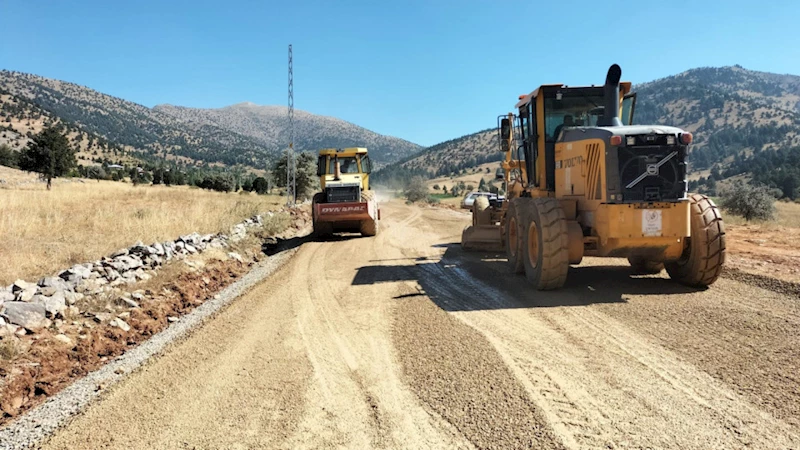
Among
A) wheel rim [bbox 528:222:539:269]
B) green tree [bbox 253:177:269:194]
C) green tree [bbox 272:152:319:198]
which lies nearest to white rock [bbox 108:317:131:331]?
wheel rim [bbox 528:222:539:269]

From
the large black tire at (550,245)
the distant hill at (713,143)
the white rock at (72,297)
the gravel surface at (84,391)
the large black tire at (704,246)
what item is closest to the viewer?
the gravel surface at (84,391)

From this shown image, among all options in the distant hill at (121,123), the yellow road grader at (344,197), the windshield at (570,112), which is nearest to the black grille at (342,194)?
the yellow road grader at (344,197)

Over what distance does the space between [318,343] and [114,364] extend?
2318 millimetres

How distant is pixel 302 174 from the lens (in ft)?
146

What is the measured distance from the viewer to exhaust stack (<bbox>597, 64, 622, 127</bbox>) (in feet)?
28.4

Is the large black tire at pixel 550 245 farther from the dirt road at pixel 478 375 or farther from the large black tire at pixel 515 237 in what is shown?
the large black tire at pixel 515 237

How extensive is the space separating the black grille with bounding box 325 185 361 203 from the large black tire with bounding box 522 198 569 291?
34.0ft

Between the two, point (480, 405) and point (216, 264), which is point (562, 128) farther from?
point (216, 264)

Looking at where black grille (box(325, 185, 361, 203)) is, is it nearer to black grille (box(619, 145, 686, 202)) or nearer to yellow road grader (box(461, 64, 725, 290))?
yellow road grader (box(461, 64, 725, 290))

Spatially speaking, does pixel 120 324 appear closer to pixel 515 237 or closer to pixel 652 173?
pixel 515 237

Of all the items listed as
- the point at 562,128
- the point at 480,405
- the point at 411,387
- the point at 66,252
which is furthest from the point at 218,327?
the point at 562,128

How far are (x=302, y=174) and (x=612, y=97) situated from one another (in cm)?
3800

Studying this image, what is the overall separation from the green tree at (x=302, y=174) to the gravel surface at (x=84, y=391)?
3694cm

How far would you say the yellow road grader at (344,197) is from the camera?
17.2 metres
